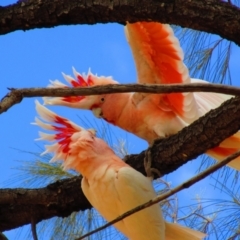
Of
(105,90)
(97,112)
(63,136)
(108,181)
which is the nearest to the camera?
(105,90)

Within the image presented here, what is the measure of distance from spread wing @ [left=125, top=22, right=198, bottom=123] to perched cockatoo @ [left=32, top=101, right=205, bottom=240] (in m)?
0.21

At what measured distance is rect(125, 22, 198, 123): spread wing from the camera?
1.47 meters

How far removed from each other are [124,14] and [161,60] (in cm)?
28

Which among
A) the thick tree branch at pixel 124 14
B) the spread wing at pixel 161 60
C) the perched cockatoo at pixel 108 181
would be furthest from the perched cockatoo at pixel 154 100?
the thick tree branch at pixel 124 14

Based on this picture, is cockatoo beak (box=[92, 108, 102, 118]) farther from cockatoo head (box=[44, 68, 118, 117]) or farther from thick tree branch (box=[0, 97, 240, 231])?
thick tree branch (box=[0, 97, 240, 231])

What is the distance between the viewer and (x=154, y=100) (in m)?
1.55

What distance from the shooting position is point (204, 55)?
1774mm

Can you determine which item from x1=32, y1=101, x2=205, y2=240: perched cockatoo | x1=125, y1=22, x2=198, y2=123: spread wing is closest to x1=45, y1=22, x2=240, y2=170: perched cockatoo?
x1=125, y1=22, x2=198, y2=123: spread wing

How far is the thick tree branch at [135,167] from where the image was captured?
4.20 feet

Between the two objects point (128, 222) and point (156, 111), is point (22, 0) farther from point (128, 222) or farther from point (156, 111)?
point (128, 222)

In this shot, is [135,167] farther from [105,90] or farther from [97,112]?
[105,90]

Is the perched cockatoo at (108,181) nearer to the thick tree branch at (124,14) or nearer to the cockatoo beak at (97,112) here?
the cockatoo beak at (97,112)

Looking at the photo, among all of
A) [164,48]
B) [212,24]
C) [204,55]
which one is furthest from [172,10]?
[204,55]

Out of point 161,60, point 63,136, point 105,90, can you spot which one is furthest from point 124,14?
point 105,90
